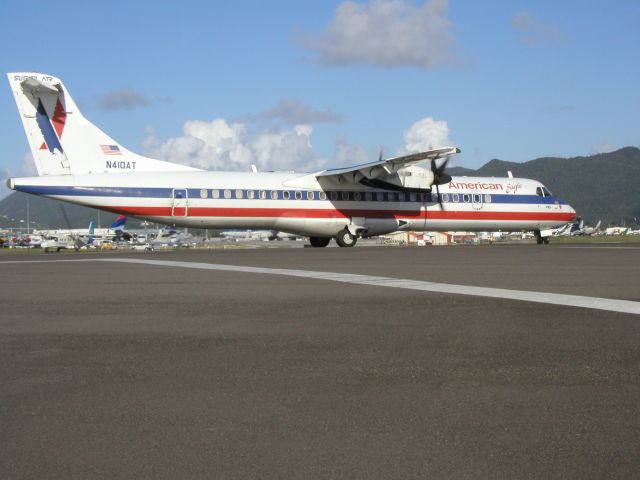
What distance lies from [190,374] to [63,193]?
25887mm

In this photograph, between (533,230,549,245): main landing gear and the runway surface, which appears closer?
the runway surface

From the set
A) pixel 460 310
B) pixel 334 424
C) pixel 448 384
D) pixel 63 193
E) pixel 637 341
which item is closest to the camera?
pixel 334 424

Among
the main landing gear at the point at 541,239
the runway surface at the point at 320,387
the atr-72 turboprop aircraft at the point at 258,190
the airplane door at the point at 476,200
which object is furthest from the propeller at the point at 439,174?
the runway surface at the point at 320,387

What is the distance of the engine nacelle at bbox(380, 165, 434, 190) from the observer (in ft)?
116

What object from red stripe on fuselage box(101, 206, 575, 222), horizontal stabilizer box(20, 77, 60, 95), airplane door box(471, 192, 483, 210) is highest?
horizontal stabilizer box(20, 77, 60, 95)

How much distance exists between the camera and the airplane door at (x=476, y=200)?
37875 mm

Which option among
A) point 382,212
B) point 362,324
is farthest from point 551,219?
point 362,324

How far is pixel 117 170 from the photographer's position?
31688mm

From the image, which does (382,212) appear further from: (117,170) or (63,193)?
(63,193)

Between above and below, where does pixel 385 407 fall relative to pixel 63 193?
below

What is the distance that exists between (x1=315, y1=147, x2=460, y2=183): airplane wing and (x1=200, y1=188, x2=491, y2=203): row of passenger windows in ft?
2.67

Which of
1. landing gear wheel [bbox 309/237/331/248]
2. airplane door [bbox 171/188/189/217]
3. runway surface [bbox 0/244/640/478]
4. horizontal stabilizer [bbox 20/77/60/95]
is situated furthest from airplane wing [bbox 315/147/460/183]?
runway surface [bbox 0/244/640/478]

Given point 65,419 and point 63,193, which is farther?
point 63,193

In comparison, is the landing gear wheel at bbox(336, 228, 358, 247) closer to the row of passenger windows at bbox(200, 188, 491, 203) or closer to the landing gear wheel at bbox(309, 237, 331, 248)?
the row of passenger windows at bbox(200, 188, 491, 203)
